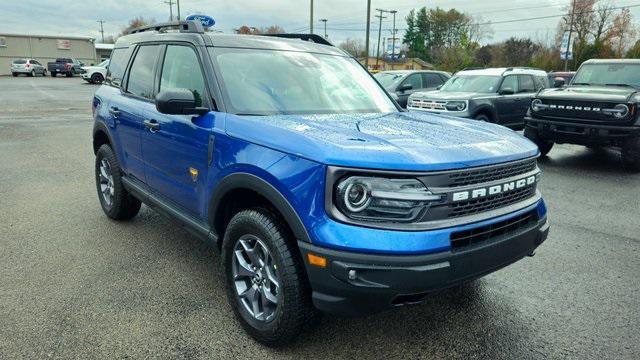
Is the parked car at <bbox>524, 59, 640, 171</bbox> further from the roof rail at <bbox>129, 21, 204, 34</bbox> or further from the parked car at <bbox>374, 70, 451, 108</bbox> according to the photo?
the roof rail at <bbox>129, 21, 204, 34</bbox>

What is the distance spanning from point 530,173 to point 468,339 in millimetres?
1093

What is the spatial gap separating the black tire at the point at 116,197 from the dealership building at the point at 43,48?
56.4 meters

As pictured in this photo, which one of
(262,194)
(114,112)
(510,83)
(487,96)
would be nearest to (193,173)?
(262,194)

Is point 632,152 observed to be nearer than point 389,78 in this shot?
Yes

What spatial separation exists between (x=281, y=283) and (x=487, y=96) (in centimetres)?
930

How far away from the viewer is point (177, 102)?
305 centimetres

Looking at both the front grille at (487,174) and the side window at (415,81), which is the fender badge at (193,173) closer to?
the front grille at (487,174)

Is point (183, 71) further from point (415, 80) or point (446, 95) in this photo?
point (415, 80)

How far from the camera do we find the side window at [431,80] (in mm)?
14734

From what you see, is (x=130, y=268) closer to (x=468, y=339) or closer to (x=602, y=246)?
(x=468, y=339)

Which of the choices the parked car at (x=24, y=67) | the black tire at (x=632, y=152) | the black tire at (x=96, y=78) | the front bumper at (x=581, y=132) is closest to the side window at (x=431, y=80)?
the front bumper at (x=581, y=132)

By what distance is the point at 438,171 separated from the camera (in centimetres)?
235

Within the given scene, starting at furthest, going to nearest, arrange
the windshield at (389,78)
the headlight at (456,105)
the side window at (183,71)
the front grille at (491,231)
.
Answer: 1. the windshield at (389,78)
2. the headlight at (456,105)
3. the side window at (183,71)
4. the front grille at (491,231)

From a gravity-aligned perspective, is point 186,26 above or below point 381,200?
above
